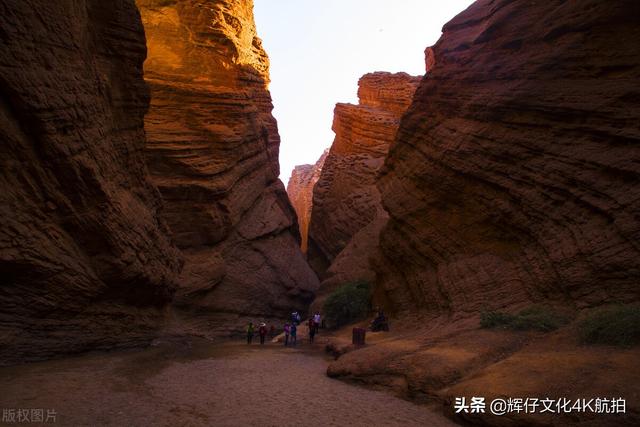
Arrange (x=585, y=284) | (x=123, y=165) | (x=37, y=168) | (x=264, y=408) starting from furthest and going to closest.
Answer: (x=123, y=165) → (x=37, y=168) → (x=585, y=284) → (x=264, y=408)

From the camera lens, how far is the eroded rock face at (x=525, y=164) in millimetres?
11383

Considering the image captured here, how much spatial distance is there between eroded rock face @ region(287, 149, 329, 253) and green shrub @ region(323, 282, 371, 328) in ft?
61.3

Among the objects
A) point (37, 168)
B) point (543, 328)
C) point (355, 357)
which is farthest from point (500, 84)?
point (37, 168)

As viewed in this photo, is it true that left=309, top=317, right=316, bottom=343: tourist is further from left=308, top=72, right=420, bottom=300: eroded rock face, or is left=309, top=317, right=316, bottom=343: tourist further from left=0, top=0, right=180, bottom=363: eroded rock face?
left=308, top=72, right=420, bottom=300: eroded rock face

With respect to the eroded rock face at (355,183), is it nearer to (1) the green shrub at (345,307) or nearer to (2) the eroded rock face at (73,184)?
(1) the green shrub at (345,307)

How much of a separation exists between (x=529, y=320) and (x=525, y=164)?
4807 millimetres

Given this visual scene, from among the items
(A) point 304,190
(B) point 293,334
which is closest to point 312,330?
(B) point 293,334

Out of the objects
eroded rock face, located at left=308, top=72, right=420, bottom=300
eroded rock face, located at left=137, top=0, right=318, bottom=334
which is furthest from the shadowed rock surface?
eroded rock face, located at left=308, top=72, right=420, bottom=300

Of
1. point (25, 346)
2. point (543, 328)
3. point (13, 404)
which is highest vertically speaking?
point (543, 328)

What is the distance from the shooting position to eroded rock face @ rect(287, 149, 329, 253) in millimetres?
49500

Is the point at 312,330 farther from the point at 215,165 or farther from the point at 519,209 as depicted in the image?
the point at 215,165

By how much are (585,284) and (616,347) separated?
10.1 feet

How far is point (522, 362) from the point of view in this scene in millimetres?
8609

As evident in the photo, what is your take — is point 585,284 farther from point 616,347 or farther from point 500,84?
point 500,84
